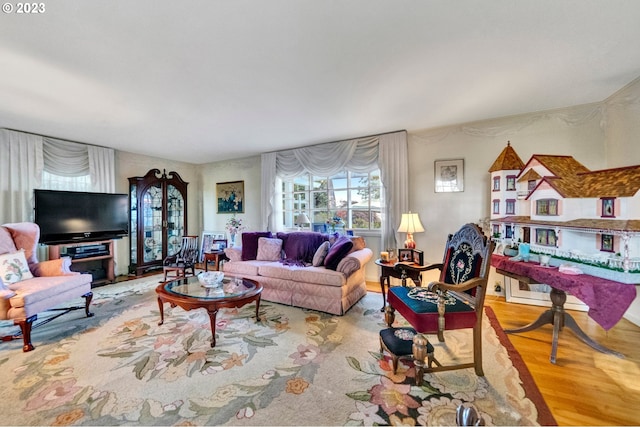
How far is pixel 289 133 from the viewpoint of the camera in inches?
162

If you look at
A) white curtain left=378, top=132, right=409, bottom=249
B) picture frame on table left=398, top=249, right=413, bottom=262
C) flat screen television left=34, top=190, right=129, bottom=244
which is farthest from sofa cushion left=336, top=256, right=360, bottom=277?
flat screen television left=34, top=190, right=129, bottom=244

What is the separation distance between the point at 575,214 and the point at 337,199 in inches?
129

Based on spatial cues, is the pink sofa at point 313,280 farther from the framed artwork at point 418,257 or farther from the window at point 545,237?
the window at point 545,237

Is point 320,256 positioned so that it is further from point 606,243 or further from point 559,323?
point 606,243

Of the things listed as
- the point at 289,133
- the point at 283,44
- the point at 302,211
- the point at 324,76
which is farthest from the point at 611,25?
the point at 302,211

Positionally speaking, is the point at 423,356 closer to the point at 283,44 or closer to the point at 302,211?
the point at 283,44

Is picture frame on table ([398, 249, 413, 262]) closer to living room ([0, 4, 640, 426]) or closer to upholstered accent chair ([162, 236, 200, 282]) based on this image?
living room ([0, 4, 640, 426])

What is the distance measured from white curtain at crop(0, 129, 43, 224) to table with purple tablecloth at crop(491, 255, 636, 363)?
680 centimetres

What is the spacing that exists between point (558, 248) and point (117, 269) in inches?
274

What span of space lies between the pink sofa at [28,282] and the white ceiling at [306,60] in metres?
1.62

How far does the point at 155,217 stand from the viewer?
5.47 m

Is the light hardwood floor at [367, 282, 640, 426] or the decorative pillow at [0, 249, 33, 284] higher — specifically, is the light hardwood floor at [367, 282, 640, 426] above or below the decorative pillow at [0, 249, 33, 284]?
below

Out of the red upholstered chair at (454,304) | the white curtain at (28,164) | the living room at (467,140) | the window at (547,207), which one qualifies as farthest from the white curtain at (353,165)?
the white curtain at (28,164)

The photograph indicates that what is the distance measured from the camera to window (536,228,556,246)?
2.41 meters
